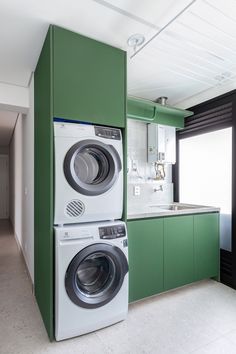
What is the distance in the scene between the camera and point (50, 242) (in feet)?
5.58

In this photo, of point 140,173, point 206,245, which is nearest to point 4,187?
point 140,173

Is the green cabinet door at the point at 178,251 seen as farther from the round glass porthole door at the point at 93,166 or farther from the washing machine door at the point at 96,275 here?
the round glass porthole door at the point at 93,166

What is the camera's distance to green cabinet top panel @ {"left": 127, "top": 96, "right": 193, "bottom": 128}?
→ 9.22 feet

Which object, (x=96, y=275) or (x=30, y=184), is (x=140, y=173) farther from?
(x=96, y=275)

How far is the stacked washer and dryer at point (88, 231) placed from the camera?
1685 mm

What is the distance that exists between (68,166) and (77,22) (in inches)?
44.0

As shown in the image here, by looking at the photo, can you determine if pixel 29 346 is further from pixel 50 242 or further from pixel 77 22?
pixel 77 22

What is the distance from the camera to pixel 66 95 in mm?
1753

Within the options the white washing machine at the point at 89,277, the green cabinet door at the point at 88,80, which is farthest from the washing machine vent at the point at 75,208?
the green cabinet door at the point at 88,80

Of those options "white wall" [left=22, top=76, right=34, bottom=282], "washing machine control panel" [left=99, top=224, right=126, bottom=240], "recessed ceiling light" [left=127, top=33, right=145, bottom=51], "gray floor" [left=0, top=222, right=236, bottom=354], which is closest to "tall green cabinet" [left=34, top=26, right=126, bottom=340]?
"recessed ceiling light" [left=127, top=33, right=145, bottom=51]

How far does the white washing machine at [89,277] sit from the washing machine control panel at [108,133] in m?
0.76

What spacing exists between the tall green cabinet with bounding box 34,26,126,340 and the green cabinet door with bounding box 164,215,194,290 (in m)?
1.23

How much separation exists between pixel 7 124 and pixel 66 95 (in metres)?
3.66

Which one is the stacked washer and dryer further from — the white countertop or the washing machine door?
the white countertop
